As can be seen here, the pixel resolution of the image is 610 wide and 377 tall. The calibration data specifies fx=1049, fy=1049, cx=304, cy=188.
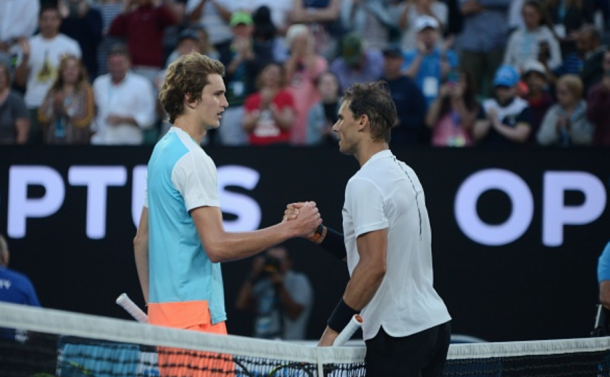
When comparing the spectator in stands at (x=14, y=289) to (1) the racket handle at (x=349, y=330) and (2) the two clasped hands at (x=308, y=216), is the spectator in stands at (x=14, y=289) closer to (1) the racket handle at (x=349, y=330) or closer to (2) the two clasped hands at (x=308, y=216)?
(2) the two clasped hands at (x=308, y=216)

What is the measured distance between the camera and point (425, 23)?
450 inches

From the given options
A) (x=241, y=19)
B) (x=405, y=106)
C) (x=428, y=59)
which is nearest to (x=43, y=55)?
(x=241, y=19)

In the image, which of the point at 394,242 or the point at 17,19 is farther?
the point at 17,19

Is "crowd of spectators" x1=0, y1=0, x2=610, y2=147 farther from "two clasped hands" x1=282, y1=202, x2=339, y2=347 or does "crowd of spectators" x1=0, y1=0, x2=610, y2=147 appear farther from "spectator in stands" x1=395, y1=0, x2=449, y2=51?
"two clasped hands" x1=282, y1=202, x2=339, y2=347

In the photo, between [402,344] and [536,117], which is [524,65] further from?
[402,344]

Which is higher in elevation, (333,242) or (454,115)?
(454,115)

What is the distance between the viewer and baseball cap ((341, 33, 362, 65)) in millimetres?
11211

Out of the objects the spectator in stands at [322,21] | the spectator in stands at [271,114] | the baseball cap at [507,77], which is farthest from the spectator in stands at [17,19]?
the baseball cap at [507,77]

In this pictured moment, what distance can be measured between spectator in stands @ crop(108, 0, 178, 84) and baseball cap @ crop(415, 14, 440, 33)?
2765mm

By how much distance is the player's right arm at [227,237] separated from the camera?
4.20 metres

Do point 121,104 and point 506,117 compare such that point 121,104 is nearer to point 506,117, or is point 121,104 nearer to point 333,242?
point 506,117

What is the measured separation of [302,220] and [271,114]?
6.28 metres

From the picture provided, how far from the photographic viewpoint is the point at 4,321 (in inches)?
136

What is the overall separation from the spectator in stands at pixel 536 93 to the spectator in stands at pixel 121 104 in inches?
156
